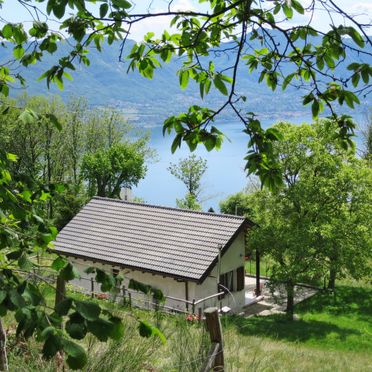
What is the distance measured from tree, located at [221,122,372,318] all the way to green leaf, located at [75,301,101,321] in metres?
17.4

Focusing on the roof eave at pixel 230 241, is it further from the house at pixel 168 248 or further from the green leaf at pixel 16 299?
the green leaf at pixel 16 299

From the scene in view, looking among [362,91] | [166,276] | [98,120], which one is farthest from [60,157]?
[362,91]

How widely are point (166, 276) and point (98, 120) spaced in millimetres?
27588

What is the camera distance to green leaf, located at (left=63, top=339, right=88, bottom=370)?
152cm

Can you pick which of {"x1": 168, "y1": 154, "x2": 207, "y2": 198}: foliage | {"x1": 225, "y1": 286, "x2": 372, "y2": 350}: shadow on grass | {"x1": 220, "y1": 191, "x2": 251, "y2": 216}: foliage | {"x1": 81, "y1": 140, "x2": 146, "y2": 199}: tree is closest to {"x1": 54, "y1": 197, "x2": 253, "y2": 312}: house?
{"x1": 225, "y1": 286, "x2": 372, "y2": 350}: shadow on grass

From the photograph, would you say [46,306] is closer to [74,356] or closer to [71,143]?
[74,356]

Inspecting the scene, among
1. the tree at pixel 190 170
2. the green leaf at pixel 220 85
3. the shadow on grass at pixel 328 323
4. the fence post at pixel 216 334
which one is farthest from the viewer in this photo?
the tree at pixel 190 170

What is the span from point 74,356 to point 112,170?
33.7m

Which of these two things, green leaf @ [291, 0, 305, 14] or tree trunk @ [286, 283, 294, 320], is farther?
tree trunk @ [286, 283, 294, 320]

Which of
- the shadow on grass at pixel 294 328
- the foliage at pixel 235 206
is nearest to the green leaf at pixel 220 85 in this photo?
the shadow on grass at pixel 294 328

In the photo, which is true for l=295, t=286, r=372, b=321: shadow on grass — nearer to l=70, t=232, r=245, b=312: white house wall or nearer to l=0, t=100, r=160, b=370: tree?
l=70, t=232, r=245, b=312: white house wall

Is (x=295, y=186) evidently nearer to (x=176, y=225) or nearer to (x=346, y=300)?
(x=176, y=225)

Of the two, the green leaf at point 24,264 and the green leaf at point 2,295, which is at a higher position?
the green leaf at point 24,264

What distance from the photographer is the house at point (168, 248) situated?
18.4 m
